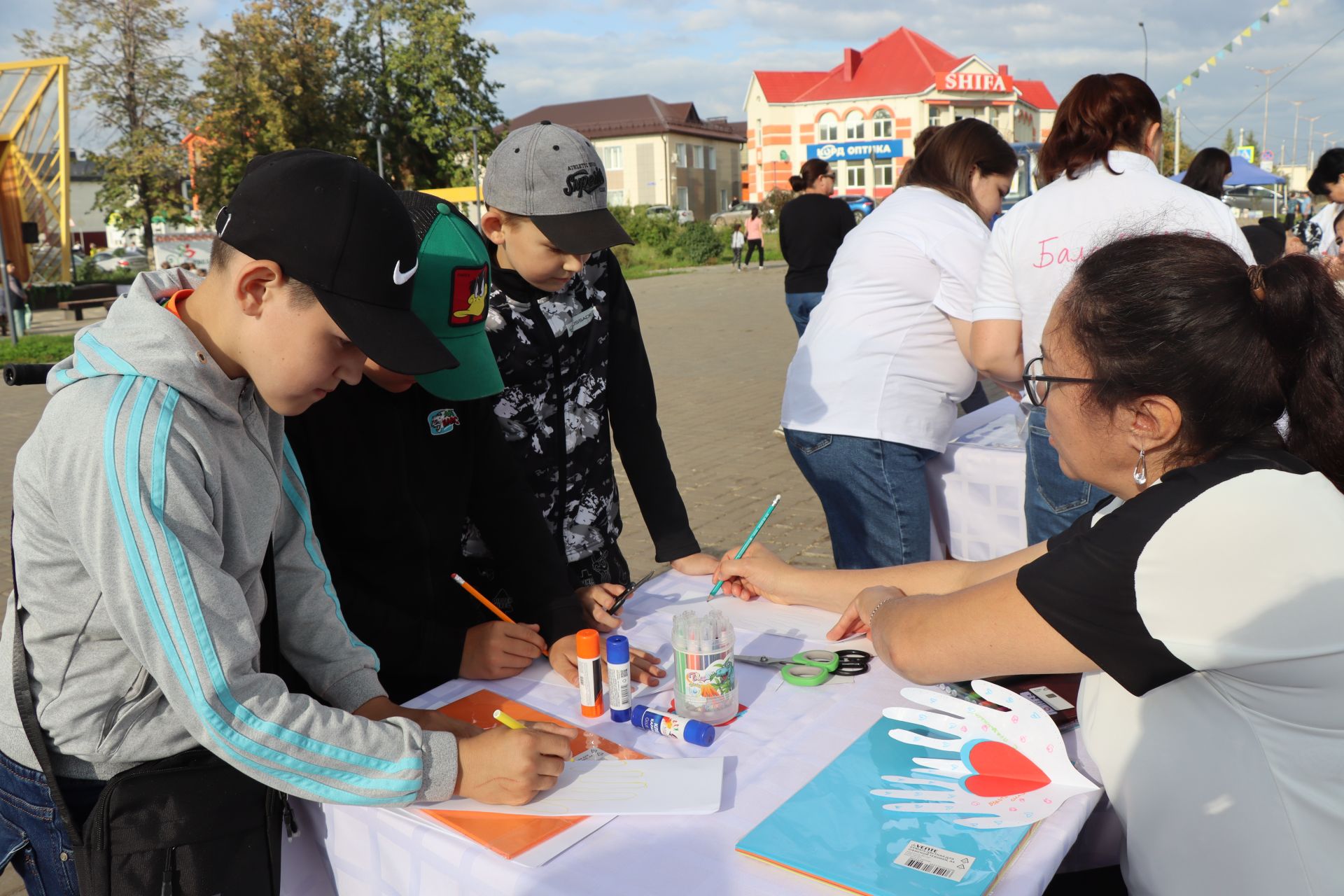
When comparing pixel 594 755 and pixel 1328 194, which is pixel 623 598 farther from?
pixel 1328 194

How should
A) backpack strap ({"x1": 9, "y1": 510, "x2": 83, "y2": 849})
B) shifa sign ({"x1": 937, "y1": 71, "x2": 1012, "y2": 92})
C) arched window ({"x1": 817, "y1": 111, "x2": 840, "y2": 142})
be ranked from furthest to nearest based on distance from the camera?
arched window ({"x1": 817, "y1": 111, "x2": 840, "y2": 142}) → shifa sign ({"x1": 937, "y1": 71, "x2": 1012, "y2": 92}) → backpack strap ({"x1": 9, "y1": 510, "x2": 83, "y2": 849})

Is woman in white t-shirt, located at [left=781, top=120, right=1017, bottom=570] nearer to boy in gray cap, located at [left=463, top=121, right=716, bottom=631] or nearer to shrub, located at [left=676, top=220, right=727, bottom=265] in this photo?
boy in gray cap, located at [left=463, top=121, right=716, bottom=631]

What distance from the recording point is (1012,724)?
151 cm

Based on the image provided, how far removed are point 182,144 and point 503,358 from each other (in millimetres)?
24186

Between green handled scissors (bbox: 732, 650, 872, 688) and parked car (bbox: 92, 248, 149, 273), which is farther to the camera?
parked car (bbox: 92, 248, 149, 273)

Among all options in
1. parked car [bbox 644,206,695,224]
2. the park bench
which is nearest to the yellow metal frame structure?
the park bench

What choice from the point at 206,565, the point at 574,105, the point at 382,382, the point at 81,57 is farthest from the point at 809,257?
the point at 574,105

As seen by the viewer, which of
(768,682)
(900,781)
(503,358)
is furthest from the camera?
(503,358)

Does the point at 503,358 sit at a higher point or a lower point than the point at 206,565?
higher

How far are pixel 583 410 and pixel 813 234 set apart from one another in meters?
4.77

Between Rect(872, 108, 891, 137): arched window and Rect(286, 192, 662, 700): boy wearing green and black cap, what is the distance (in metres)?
51.5

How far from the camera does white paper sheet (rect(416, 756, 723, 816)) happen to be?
135 centimetres

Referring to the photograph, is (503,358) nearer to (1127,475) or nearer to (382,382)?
(382,382)

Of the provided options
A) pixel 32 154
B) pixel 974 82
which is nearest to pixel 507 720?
pixel 32 154
